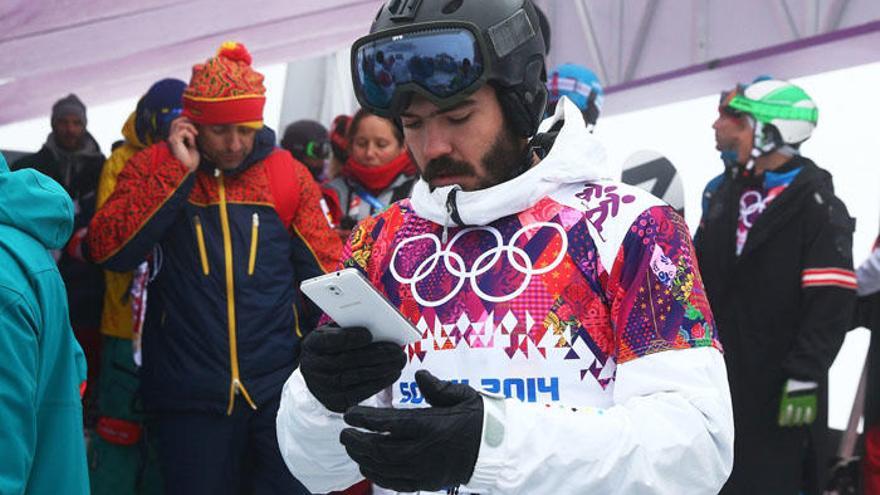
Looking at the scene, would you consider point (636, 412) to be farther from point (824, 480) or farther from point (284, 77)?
point (284, 77)

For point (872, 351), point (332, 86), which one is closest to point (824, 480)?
point (872, 351)

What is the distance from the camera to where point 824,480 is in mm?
4617

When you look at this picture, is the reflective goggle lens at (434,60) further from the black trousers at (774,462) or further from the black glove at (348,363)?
the black trousers at (774,462)

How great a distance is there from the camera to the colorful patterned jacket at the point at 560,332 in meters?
1.59

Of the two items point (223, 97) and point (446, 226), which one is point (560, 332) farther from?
point (223, 97)

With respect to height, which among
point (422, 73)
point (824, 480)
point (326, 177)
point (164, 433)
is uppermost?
point (422, 73)

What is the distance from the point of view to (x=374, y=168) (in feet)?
14.3

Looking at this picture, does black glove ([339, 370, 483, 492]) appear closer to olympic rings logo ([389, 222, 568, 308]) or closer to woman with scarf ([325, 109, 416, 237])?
olympic rings logo ([389, 222, 568, 308])

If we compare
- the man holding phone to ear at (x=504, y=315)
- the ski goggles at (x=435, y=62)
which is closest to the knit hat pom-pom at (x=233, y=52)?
the man holding phone to ear at (x=504, y=315)

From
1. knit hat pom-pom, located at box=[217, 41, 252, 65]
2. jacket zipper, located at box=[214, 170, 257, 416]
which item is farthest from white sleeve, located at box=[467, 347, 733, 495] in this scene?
knit hat pom-pom, located at box=[217, 41, 252, 65]

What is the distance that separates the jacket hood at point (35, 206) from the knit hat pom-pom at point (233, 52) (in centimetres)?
190

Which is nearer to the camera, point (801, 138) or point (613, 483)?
point (613, 483)

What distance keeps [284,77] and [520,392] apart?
610cm

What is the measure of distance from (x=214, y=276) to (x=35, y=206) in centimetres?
167
